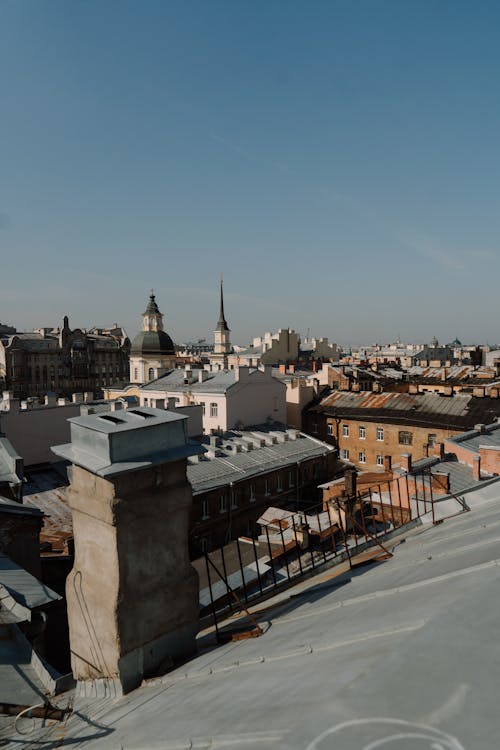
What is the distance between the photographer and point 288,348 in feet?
275

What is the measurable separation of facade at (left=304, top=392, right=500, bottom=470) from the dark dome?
20.6 metres

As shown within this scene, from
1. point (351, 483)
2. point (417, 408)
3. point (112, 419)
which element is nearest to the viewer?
point (112, 419)

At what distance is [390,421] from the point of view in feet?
112

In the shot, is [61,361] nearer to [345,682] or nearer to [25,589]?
[25,589]

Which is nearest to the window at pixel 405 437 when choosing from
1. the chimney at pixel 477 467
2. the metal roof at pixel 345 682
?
the chimney at pixel 477 467

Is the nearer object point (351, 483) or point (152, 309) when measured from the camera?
point (351, 483)

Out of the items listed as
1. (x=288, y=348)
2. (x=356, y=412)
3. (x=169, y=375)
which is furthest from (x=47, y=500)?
(x=288, y=348)

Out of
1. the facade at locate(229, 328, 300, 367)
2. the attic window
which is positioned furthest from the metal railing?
the facade at locate(229, 328, 300, 367)

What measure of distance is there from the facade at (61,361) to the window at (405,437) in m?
63.2

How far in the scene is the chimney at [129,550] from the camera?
4.40 m

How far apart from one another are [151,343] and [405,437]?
29.5 metres

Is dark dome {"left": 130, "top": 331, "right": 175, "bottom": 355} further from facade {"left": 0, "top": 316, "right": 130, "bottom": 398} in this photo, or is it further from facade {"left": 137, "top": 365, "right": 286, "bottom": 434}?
facade {"left": 0, "top": 316, "right": 130, "bottom": 398}

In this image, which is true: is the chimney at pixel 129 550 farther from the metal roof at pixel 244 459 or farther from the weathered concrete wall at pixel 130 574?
the metal roof at pixel 244 459

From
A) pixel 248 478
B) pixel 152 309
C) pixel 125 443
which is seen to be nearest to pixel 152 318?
pixel 152 309
